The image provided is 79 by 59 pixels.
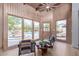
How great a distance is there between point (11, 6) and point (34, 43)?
2.79 ft

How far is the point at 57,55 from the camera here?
222 centimetres

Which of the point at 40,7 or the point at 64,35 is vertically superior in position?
the point at 40,7

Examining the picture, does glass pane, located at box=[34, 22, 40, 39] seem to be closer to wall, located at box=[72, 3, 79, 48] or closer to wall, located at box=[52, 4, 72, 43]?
wall, located at box=[52, 4, 72, 43]

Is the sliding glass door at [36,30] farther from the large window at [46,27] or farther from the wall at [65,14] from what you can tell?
the wall at [65,14]

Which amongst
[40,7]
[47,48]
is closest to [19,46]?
[47,48]

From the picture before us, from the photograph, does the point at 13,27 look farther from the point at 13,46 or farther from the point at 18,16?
the point at 13,46

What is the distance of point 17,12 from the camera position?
2.16 meters

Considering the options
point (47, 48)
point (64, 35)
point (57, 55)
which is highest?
point (64, 35)

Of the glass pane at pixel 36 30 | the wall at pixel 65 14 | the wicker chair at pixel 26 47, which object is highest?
the wall at pixel 65 14

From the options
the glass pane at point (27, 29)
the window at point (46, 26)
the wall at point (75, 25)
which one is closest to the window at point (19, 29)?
the glass pane at point (27, 29)

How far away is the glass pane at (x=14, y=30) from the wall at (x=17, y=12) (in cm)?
7

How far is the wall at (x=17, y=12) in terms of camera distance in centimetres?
210

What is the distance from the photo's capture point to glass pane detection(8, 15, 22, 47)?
7.08 feet

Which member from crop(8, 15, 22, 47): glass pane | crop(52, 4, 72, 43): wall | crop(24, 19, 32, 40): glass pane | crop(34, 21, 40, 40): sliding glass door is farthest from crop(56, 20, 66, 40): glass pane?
crop(8, 15, 22, 47): glass pane
